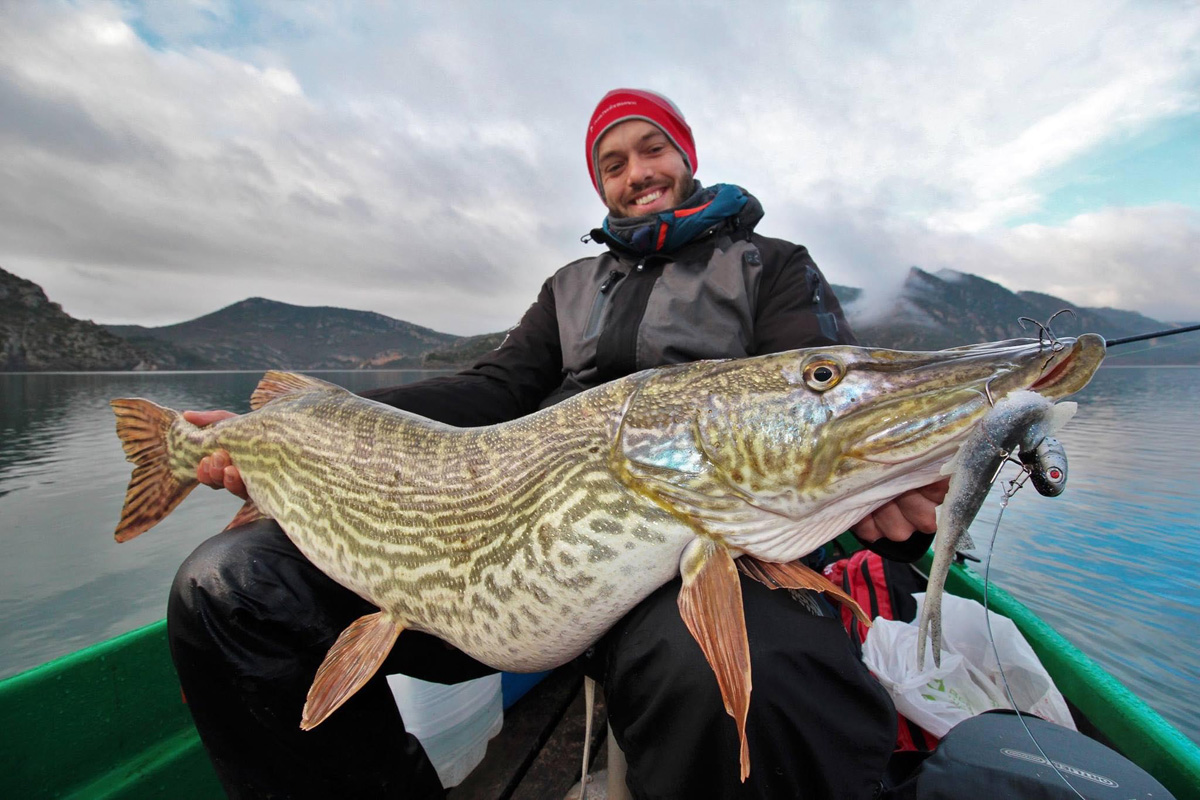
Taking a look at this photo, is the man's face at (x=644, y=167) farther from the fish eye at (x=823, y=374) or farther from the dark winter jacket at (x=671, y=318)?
the fish eye at (x=823, y=374)

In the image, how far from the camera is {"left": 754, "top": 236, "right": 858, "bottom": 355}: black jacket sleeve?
209cm

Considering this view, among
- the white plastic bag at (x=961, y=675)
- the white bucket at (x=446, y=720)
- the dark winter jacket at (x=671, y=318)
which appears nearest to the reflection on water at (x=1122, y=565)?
the white plastic bag at (x=961, y=675)

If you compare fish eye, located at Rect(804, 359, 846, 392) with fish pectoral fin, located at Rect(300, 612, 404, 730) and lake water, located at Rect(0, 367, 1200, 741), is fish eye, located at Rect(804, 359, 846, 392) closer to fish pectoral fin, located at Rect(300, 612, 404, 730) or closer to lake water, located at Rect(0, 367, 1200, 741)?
fish pectoral fin, located at Rect(300, 612, 404, 730)

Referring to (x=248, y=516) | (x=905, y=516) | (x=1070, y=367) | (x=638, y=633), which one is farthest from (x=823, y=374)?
(x=248, y=516)

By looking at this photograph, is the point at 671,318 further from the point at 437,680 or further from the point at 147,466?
the point at 147,466

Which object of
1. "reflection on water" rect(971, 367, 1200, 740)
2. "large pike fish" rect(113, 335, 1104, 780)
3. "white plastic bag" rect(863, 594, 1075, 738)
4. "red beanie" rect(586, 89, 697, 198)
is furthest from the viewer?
"reflection on water" rect(971, 367, 1200, 740)

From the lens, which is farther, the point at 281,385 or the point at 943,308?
the point at 943,308

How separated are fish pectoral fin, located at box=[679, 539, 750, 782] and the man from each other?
0.45 feet

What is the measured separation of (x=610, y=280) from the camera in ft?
8.73

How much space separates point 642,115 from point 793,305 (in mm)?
1371

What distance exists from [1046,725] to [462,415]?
2.25 m

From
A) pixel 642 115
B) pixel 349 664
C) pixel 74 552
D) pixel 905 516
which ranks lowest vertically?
pixel 74 552

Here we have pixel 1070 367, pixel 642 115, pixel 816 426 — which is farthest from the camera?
pixel 642 115

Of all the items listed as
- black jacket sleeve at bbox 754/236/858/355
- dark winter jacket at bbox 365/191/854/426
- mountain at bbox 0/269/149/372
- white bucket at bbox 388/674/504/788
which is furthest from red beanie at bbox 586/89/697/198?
mountain at bbox 0/269/149/372
